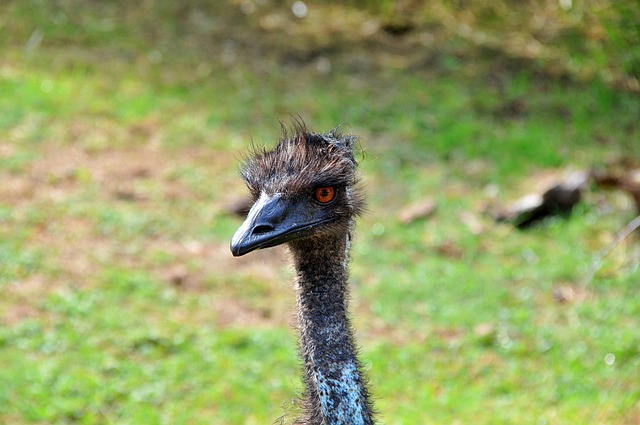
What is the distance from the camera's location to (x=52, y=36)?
8.69 metres

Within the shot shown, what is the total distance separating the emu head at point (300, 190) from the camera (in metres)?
2.96

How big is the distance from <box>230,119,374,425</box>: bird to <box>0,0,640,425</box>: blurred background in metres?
1.16

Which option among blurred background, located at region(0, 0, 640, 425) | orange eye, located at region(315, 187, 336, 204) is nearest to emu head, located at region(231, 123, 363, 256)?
orange eye, located at region(315, 187, 336, 204)

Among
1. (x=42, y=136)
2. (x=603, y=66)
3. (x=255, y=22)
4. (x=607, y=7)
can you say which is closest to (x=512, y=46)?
(x=603, y=66)

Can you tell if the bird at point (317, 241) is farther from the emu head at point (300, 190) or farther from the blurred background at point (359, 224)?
the blurred background at point (359, 224)

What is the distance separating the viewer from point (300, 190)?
3.06 metres

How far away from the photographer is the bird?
291cm

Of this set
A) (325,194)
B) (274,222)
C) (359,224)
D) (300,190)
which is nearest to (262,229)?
(274,222)

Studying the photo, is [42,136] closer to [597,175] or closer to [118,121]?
[118,121]

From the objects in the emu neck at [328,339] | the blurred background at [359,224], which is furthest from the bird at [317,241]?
the blurred background at [359,224]

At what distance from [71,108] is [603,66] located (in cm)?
437

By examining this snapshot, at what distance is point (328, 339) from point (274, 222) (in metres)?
0.38

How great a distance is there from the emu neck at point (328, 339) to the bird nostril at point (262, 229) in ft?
0.85

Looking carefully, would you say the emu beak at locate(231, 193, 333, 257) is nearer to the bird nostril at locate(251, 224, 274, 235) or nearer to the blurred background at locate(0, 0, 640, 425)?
the bird nostril at locate(251, 224, 274, 235)
